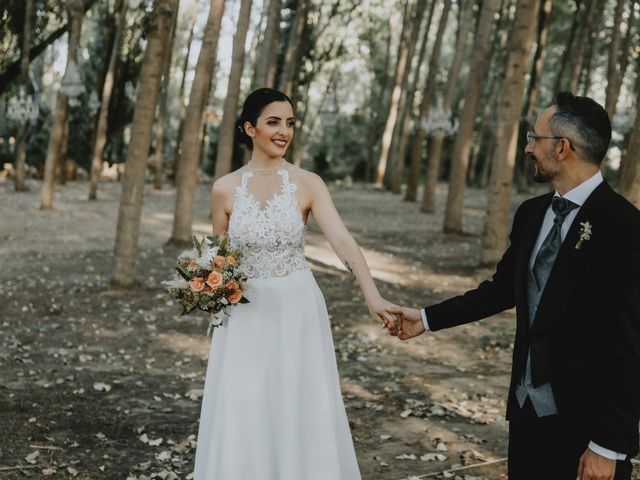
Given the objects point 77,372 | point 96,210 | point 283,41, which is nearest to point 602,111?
point 77,372

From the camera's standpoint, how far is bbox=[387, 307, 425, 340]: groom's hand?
4.18m

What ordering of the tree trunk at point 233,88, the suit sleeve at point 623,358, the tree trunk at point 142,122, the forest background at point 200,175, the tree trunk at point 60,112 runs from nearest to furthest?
the suit sleeve at point 623,358, the forest background at point 200,175, the tree trunk at point 142,122, the tree trunk at point 233,88, the tree trunk at point 60,112

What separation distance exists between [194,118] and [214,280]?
35.6 feet

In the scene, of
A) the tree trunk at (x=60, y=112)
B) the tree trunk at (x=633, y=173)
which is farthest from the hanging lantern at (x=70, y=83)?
the tree trunk at (x=633, y=173)

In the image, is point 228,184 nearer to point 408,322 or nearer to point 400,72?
point 408,322

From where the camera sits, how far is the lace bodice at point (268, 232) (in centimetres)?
448

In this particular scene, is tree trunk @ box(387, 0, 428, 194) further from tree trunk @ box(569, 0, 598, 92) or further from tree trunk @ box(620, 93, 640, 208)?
tree trunk @ box(620, 93, 640, 208)

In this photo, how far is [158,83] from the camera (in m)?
11.2

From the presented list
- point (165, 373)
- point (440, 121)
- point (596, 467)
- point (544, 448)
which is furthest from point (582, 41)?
point (596, 467)

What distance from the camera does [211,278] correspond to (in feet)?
13.8

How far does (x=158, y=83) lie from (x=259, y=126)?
7.21 metres

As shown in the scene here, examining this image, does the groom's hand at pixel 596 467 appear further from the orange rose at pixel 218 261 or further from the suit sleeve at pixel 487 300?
the orange rose at pixel 218 261

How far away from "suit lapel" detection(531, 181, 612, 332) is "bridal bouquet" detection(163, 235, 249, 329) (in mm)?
1803

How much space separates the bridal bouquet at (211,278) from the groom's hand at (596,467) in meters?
2.04
